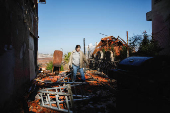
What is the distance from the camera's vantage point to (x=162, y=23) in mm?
8648

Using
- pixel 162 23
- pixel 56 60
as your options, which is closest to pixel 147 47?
pixel 162 23

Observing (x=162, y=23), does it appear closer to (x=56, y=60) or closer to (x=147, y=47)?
(x=147, y=47)

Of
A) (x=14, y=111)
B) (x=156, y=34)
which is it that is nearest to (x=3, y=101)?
(x=14, y=111)

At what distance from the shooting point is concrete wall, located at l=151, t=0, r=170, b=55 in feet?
26.3

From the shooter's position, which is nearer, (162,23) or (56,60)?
(162,23)

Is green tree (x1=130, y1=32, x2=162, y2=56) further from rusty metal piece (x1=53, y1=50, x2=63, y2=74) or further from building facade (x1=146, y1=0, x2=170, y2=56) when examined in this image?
rusty metal piece (x1=53, y1=50, x2=63, y2=74)

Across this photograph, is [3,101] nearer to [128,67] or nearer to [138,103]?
[138,103]

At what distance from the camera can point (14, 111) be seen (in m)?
2.92

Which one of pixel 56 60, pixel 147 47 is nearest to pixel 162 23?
pixel 147 47

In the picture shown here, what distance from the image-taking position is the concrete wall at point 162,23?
8.03 meters

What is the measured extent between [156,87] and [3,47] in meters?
4.08

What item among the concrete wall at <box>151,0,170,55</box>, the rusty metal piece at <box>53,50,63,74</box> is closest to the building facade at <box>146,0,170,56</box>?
the concrete wall at <box>151,0,170,55</box>

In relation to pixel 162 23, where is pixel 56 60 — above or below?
below

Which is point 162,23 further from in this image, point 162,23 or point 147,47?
point 147,47
